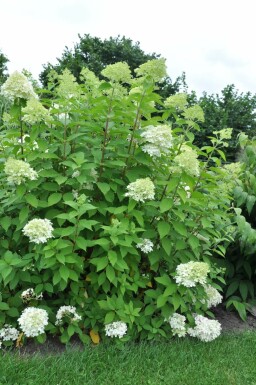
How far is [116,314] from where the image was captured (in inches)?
120

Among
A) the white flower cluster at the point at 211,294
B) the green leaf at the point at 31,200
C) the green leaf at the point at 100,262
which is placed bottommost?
the white flower cluster at the point at 211,294

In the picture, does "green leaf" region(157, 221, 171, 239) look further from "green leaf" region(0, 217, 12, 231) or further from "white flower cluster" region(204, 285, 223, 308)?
"green leaf" region(0, 217, 12, 231)

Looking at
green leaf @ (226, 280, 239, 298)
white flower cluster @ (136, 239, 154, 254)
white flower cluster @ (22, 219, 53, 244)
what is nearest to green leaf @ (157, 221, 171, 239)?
white flower cluster @ (136, 239, 154, 254)

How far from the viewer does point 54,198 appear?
115 inches

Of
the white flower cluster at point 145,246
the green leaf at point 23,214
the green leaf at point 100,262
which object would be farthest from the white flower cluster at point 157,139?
the green leaf at point 23,214

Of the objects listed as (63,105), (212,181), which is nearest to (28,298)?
(63,105)

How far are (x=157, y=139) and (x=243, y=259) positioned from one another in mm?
1998

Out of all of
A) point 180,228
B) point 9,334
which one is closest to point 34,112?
point 180,228

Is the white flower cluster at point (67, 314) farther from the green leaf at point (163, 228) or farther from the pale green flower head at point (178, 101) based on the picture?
the pale green flower head at point (178, 101)

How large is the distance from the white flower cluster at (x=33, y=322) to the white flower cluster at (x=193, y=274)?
37.8 inches

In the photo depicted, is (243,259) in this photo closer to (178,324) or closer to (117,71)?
(178,324)

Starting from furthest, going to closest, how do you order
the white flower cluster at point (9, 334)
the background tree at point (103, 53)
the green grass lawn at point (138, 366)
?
the background tree at point (103, 53) < the white flower cluster at point (9, 334) < the green grass lawn at point (138, 366)

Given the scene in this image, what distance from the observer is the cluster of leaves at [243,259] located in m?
4.14

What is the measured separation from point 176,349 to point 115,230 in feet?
3.64
